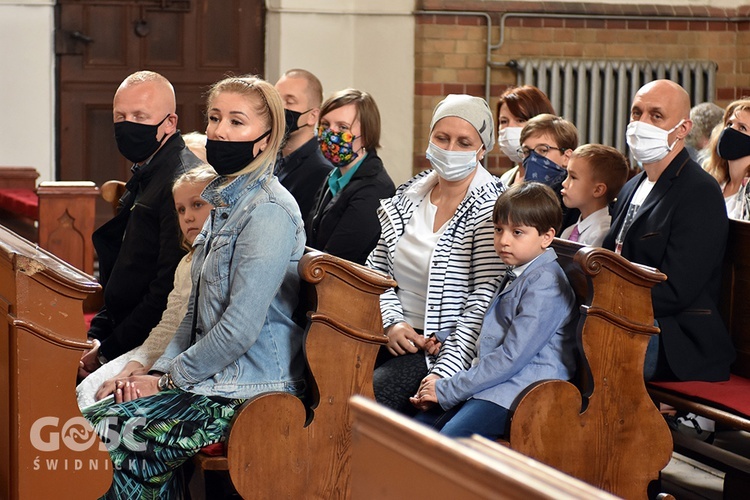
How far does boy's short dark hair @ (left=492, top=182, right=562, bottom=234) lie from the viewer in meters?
3.21

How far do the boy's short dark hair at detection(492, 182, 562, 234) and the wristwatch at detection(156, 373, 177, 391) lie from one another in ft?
3.59

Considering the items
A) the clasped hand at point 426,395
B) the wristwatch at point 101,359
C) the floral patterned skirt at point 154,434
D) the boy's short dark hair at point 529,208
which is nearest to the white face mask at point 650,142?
the boy's short dark hair at point 529,208

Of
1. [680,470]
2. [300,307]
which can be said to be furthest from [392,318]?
[680,470]

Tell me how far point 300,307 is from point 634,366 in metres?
1.06

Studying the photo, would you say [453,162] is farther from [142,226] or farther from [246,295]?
[142,226]

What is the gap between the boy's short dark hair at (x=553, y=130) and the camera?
452 cm

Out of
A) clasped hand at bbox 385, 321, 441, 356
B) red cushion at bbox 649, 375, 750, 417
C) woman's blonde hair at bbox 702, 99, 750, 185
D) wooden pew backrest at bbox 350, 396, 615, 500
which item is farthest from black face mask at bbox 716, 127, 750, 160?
wooden pew backrest at bbox 350, 396, 615, 500

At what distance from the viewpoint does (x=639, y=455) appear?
3320 millimetres

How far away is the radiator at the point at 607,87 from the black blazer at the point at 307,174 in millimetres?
3644

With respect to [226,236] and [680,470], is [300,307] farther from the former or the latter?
[680,470]

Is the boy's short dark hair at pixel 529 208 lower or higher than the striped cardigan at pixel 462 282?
higher

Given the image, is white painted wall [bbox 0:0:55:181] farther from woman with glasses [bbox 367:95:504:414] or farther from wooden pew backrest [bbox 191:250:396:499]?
wooden pew backrest [bbox 191:250:396:499]

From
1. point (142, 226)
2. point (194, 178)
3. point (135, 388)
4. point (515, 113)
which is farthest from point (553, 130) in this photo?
point (135, 388)

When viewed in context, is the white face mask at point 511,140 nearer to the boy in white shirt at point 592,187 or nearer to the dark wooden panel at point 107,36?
the boy in white shirt at point 592,187
